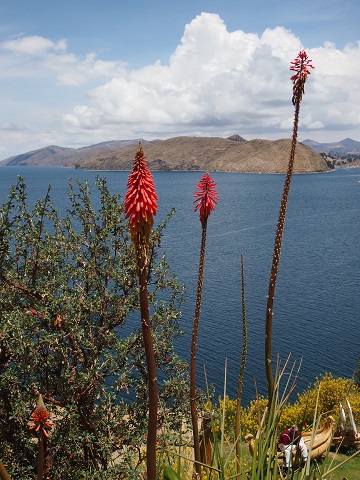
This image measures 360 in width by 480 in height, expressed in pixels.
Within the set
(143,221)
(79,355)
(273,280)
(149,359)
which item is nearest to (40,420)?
(149,359)

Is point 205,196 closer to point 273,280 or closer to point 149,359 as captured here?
point 273,280

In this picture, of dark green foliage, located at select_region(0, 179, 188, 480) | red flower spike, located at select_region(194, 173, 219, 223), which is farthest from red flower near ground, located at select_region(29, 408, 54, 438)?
dark green foliage, located at select_region(0, 179, 188, 480)

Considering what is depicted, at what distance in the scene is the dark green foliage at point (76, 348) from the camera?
11781mm

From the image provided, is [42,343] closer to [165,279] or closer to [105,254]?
[105,254]

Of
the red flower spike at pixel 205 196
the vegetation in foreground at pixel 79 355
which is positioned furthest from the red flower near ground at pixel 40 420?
the vegetation in foreground at pixel 79 355

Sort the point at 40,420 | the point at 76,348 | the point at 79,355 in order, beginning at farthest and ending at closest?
the point at 79,355, the point at 76,348, the point at 40,420

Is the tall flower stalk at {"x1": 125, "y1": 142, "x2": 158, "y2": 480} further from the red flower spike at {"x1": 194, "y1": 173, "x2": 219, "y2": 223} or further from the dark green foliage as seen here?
the dark green foliage

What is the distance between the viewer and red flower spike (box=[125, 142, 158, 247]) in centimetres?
419

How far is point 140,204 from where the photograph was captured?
4.21m

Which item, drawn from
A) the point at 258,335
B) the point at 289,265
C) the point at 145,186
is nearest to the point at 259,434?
the point at 145,186

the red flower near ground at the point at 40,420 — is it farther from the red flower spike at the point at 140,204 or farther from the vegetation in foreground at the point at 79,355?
the vegetation in foreground at the point at 79,355

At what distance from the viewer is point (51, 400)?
39.3 ft

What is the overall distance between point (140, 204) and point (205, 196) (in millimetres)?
2317

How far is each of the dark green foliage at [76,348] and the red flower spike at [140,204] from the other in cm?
815
